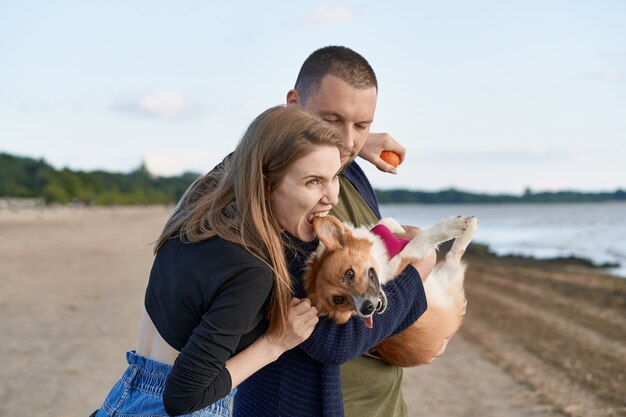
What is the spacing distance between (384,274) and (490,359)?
815cm

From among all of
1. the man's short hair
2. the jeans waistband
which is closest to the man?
the man's short hair

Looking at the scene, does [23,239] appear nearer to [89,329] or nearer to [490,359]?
[89,329]

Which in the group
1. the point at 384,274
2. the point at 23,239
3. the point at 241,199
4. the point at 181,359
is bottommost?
the point at 23,239

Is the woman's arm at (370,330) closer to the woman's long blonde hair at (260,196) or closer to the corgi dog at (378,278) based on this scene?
the corgi dog at (378,278)

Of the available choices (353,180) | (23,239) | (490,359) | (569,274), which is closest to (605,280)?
(569,274)

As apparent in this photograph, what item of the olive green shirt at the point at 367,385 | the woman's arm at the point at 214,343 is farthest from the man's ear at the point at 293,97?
the woman's arm at the point at 214,343

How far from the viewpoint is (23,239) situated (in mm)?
30297

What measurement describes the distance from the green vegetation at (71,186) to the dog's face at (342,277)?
9349cm

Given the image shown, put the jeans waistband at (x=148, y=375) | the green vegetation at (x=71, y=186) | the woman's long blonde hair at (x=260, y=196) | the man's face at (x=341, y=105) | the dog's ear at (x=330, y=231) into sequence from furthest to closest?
the green vegetation at (x=71, y=186), the man's face at (x=341, y=105), the dog's ear at (x=330, y=231), the jeans waistband at (x=148, y=375), the woman's long blonde hair at (x=260, y=196)

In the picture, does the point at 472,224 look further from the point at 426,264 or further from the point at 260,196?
the point at 260,196

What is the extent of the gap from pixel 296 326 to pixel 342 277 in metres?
0.41

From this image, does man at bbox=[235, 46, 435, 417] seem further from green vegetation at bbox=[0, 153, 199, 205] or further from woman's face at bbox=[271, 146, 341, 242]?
green vegetation at bbox=[0, 153, 199, 205]

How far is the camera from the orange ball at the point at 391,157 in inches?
142

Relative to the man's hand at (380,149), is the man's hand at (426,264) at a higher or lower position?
lower
